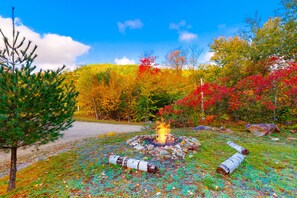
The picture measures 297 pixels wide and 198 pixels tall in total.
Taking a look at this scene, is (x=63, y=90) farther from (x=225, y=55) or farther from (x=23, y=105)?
(x=225, y=55)

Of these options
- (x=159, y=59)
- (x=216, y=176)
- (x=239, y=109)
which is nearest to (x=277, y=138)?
(x=239, y=109)

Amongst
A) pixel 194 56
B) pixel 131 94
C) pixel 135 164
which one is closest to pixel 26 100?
pixel 135 164

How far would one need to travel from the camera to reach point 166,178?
2.65 metres

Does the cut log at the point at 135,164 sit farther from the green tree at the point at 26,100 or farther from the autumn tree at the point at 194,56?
the autumn tree at the point at 194,56

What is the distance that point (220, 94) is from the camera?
25.9 feet

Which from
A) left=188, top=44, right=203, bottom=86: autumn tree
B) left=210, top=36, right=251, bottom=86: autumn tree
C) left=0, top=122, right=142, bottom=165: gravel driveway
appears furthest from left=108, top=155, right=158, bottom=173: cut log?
left=188, top=44, right=203, bottom=86: autumn tree

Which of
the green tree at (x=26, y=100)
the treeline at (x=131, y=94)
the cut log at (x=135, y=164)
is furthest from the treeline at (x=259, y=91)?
the green tree at (x=26, y=100)

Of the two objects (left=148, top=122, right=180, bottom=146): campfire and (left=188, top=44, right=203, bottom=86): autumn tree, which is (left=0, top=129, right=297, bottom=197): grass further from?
(left=188, top=44, right=203, bottom=86): autumn tree

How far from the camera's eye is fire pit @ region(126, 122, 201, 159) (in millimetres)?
3348

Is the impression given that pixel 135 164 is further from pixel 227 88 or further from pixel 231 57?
pixel 231 57

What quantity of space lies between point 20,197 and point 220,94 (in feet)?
25.3

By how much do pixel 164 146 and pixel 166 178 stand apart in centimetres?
97

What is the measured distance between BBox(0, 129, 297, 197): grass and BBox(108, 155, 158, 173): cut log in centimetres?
7

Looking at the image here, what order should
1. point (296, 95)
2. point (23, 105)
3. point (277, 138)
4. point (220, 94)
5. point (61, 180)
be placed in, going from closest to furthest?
point (23, 105) → point (61, 180) → point (277, 138) → point (296, 95) → point (220, 94)
